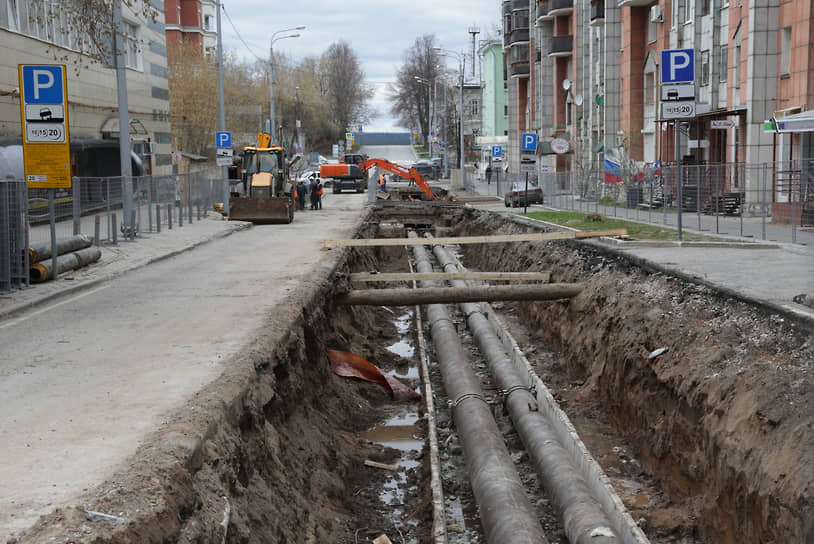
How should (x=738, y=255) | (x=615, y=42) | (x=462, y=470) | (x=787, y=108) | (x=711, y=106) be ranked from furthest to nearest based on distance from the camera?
(x=615, y=42) < (x=711, y=106) < (x=787, y=108) < (x=738, y=255) < (x=462, y=470)

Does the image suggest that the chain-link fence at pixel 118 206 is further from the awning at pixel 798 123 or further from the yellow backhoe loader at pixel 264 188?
the awning at pixel 798 123

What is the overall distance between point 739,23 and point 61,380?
Answer: 2806cm

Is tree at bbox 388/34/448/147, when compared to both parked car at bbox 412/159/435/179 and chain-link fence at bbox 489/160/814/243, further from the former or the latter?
chain-link fence at bbox 489/160/814/243

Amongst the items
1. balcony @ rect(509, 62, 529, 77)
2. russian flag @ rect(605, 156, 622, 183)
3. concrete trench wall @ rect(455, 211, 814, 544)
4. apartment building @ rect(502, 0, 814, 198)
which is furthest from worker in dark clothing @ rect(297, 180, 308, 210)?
balcony @ rect(509, 62, 529, 77)

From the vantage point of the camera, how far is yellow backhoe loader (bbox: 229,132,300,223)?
32.1 meters

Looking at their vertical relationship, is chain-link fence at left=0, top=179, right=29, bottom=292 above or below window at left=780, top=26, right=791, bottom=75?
below

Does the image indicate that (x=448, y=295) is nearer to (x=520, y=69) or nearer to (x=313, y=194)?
(x=313, y=194)

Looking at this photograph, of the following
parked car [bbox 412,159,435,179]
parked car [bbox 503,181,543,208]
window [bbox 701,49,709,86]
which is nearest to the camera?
window [bbox 701,49,709,86]

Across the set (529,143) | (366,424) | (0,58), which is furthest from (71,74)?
(366,424)

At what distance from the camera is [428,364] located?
49.0 ft

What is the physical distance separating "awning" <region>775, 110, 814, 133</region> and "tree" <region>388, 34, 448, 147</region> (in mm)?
98342

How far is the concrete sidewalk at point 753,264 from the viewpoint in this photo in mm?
9828

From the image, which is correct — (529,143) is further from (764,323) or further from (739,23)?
(764,323)

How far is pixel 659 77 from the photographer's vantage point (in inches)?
1601
